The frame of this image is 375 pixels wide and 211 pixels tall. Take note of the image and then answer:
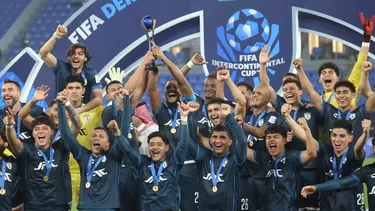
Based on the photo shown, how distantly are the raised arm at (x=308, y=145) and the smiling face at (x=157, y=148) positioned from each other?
1.23 m

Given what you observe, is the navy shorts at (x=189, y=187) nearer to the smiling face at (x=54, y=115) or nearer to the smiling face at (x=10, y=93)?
the smiling face at (x=54, y=115)

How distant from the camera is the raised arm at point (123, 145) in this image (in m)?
7.61

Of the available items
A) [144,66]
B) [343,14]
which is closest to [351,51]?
[343,14]

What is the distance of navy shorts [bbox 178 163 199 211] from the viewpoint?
842 cm

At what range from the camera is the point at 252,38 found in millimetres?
10336

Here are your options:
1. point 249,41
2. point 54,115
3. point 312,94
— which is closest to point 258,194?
point 312,94

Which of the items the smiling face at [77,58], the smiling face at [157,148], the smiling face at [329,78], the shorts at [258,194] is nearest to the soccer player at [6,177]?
the smiling face at [77,58]

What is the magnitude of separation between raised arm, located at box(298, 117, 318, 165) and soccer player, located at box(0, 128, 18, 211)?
2.63 meters

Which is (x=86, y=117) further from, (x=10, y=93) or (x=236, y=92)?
(x=236, y=92)

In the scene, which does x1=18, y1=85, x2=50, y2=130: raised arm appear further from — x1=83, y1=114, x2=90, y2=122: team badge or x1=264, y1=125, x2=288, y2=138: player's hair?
x1=264, y1=125, x2=288, y2=138: player's hair

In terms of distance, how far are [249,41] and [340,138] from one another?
108 inches

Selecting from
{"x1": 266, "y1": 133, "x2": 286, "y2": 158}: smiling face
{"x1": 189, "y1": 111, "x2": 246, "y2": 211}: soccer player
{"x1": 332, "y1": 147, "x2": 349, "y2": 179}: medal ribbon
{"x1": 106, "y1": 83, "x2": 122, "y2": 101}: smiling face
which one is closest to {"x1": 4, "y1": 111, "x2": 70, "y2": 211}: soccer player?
{"x1": 106, "y1": 83, "x2": 122, "y2": 101}: smiling face

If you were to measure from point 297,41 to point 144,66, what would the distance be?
8.41ft

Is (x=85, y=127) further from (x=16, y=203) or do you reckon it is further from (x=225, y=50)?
(x=225, y=50)
